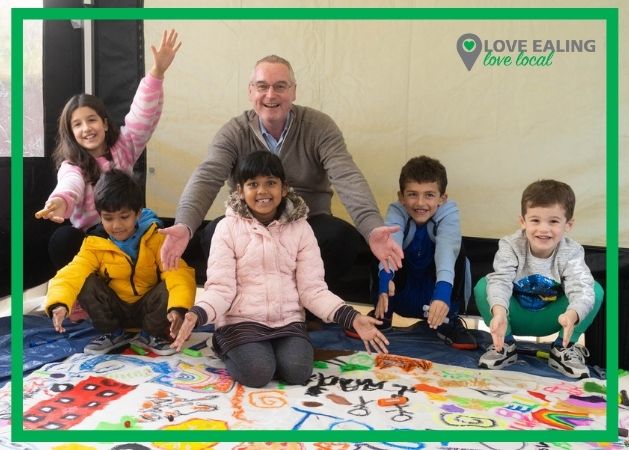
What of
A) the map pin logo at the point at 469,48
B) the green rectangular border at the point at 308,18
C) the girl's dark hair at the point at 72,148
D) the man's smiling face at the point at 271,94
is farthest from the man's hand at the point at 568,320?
the girl's dark hair at the point at 72,148

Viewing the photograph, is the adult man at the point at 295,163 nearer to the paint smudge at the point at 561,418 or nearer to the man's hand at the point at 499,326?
the man's hand at the point at 499,326

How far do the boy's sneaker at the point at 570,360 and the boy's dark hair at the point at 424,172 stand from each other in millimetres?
405

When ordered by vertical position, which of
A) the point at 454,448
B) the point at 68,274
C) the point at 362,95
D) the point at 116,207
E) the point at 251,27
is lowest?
the point at 454,448

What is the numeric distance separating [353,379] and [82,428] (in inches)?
17.7

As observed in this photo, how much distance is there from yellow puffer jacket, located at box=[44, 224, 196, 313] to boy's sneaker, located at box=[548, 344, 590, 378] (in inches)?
27.3

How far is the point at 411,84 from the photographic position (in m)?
1.35

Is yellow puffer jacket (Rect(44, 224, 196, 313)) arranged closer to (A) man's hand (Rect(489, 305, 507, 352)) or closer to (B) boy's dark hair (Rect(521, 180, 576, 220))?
(A) man's hand (Rect(489, 305, 507, 352))

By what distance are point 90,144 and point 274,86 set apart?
15.6 inches

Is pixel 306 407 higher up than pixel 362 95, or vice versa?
pixel 362 95

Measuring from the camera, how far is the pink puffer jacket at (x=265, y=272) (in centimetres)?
112

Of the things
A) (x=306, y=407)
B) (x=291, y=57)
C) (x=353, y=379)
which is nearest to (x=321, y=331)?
(x=353, y=379)

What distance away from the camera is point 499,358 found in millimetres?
1166

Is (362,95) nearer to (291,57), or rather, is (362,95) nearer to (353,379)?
(291,57)

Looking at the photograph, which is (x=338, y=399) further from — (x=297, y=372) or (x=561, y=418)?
(x=561, y=418)
